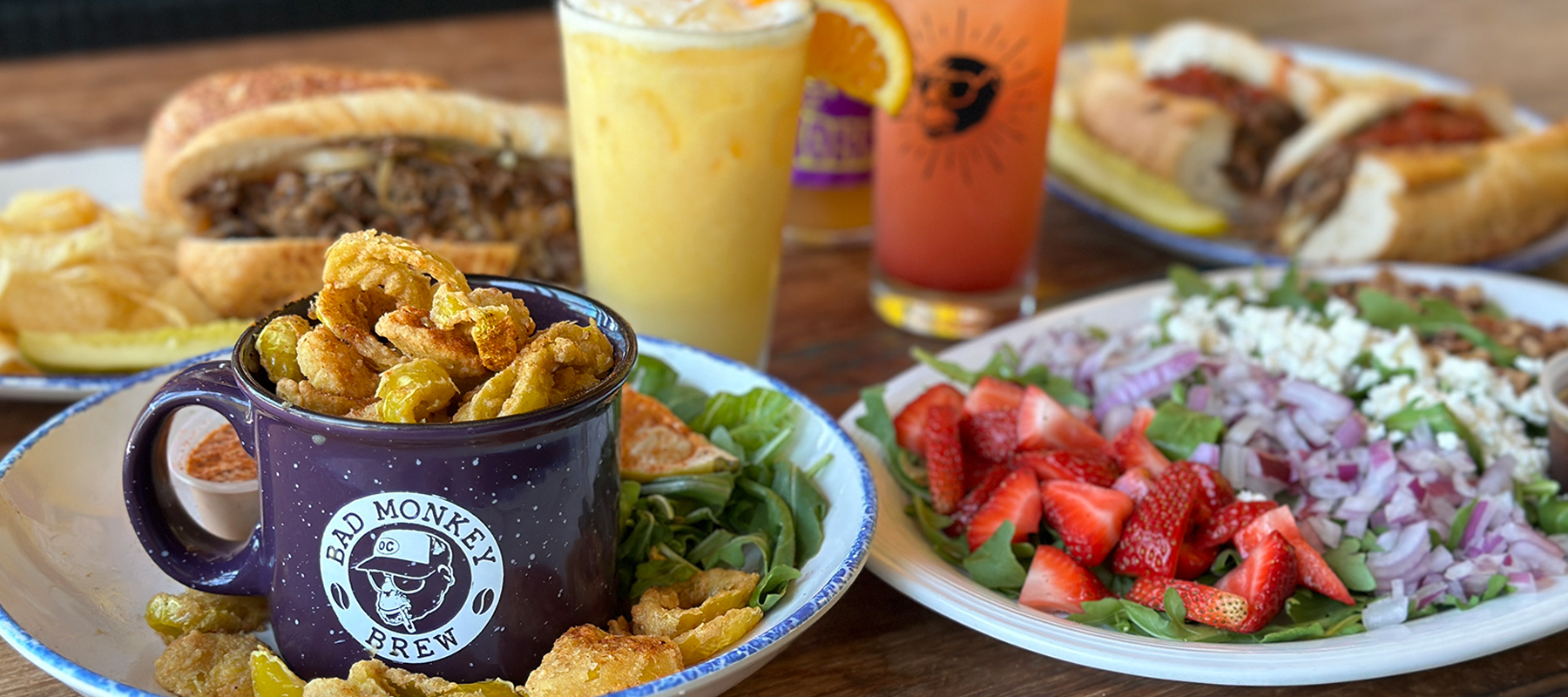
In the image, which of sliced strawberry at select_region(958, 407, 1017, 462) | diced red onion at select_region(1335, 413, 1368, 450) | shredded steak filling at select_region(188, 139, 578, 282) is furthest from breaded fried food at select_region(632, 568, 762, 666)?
shredded steak filling at select_region(188, 139, 578, 282)

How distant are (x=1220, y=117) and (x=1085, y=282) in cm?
74

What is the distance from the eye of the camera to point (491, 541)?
951 mm

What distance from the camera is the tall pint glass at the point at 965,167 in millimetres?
1796

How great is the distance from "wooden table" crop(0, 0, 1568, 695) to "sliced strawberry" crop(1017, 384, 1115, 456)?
248 mm

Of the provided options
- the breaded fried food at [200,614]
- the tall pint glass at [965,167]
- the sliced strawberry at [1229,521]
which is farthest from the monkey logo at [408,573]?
the tall pint glass at [965,167]

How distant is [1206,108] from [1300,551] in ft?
5.59

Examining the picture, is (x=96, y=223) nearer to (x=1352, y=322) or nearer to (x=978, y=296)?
(x=978, y=296)

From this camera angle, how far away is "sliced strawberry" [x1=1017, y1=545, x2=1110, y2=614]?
45.9 inches

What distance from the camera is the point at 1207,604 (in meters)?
1.11

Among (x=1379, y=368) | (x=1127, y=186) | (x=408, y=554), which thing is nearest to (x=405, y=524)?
(x=408, y=554)

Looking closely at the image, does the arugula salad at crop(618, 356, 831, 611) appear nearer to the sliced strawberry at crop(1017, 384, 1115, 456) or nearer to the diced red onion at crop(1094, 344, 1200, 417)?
the sliced strawberry at crop(1017, 384, 1115, 456)

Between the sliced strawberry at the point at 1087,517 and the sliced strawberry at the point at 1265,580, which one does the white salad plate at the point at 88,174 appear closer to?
the sliced strawberry at the point at 1087,517

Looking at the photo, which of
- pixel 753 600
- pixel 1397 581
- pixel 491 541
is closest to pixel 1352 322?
pixel 1397 581

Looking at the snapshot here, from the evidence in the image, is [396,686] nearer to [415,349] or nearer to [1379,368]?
[415,349]
